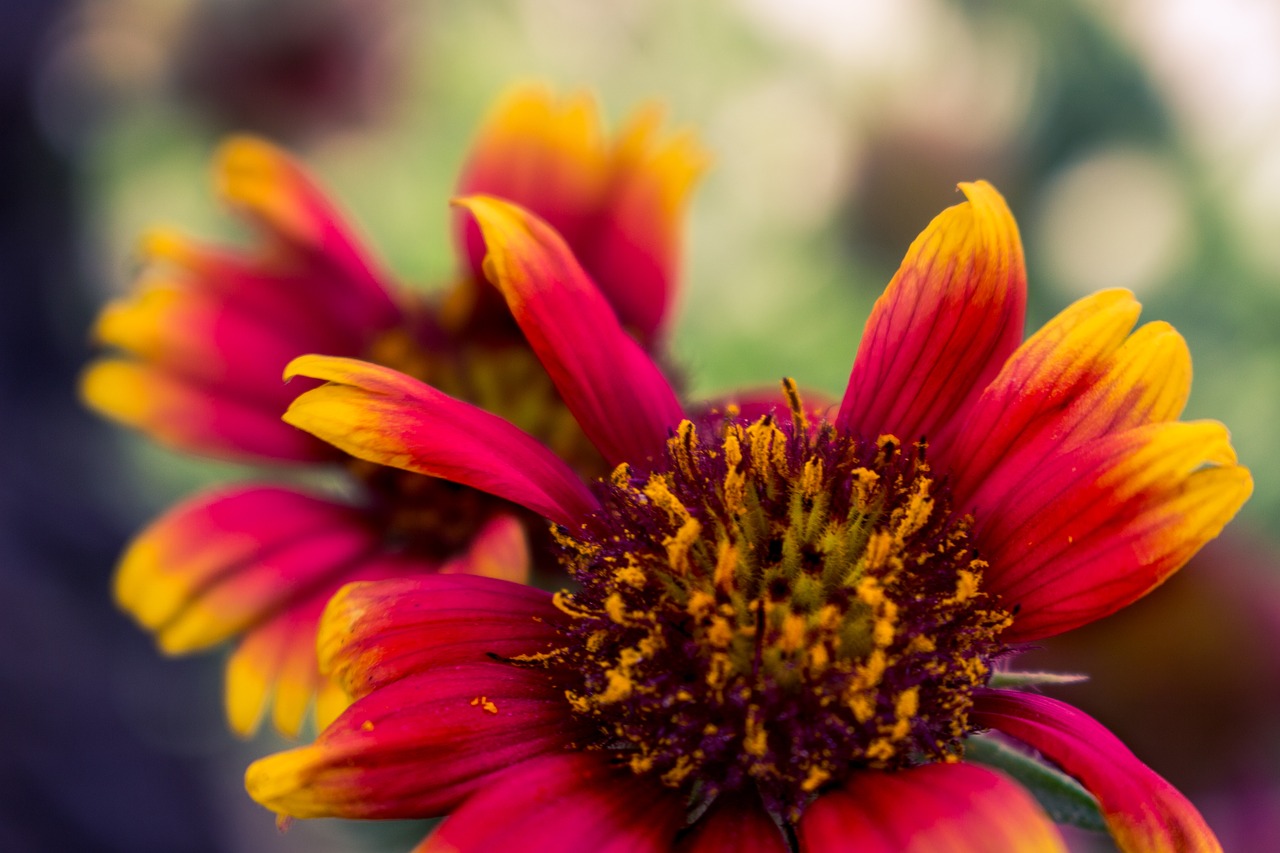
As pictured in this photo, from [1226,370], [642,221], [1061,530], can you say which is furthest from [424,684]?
[1226,370]

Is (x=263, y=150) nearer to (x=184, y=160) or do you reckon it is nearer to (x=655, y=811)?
(x=655, y=811)

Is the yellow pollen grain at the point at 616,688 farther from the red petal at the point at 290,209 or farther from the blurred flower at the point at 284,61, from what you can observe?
the blurred flower at the point at 284,61

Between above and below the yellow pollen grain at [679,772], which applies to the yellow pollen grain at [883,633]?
above

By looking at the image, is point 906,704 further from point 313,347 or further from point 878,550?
point 313,347

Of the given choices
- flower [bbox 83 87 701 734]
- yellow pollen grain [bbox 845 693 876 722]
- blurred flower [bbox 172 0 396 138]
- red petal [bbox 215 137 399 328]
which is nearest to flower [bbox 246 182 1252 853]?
yellow pollen grain [bbox 845 693 876 722]

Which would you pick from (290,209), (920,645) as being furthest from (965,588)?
(290,209)

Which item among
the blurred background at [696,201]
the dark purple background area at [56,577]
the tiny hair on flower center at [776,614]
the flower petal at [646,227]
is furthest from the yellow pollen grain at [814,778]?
the dark purple background area at [56,577]
